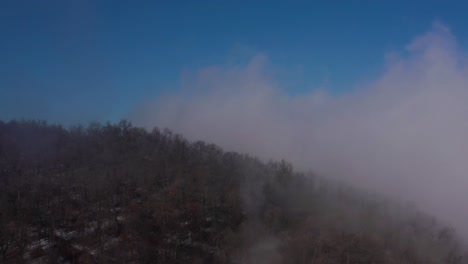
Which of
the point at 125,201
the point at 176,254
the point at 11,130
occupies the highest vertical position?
the point at 11,130

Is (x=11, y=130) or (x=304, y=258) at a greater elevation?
(x=11, y=130)

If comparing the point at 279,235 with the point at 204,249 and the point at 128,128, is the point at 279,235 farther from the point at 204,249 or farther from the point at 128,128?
the point at 128,128

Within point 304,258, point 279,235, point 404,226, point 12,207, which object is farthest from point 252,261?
point 404,226

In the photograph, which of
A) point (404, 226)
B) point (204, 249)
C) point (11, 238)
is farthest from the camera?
point (404, 226)

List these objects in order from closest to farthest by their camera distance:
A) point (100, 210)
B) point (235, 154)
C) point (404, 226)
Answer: point (100, 210) < point (404, 226) < point (235, 154)

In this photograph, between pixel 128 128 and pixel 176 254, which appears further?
pixel 128 128

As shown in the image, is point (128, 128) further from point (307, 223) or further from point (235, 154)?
point (307, 223)
